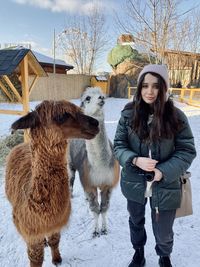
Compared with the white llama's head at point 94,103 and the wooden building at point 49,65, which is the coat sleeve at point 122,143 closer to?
the white llama's head at point 94,103

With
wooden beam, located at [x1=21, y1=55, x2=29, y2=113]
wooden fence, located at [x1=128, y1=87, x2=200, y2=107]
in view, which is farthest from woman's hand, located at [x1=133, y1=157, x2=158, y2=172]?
wooden fence, located at [x1=128, y1=87, x2=200, y2=107]

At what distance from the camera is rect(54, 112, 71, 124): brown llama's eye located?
1.85 m

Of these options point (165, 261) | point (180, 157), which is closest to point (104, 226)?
point (165, 261)

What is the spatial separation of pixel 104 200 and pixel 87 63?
2393 centimetres

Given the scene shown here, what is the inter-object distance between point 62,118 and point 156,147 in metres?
0.71

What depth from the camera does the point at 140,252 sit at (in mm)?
2393

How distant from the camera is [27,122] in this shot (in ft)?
5.80

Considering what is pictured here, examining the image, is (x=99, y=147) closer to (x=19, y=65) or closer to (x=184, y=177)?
(x=184, y=177)

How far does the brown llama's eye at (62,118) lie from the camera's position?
1853mm

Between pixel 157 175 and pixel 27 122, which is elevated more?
pixel 27 122

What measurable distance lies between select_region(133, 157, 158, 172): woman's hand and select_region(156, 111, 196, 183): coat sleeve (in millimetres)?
65

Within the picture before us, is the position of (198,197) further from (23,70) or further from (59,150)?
(23,70)

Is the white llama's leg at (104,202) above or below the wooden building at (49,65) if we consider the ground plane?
below

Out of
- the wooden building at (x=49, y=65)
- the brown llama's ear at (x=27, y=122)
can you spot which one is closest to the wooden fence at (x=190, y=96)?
the wooden building at (x=49, y=65)
